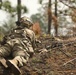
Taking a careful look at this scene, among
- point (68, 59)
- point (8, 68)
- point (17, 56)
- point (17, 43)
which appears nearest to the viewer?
point (8, 68)

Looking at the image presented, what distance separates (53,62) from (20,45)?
0.75m

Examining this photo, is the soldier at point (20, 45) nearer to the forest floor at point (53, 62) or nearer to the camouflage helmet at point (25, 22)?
the camouflage helmet at point (25, 22)

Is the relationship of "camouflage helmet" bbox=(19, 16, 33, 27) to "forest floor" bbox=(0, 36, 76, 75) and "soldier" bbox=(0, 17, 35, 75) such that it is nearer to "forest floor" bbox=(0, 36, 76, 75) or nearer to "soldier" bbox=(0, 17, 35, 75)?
"soldier" bbox=(0, 17, 35, 75)

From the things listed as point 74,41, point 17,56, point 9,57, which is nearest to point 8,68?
point 17,56

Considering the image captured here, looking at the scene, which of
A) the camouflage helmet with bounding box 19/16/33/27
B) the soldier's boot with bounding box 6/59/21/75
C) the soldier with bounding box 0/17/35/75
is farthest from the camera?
the camouflage helmet with bounding box 19/16/33/27

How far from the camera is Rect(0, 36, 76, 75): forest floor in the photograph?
15.4 feet

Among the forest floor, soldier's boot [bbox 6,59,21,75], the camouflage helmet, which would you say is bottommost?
the forest floor

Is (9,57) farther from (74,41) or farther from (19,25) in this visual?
(74,41)

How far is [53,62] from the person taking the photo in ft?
17.6

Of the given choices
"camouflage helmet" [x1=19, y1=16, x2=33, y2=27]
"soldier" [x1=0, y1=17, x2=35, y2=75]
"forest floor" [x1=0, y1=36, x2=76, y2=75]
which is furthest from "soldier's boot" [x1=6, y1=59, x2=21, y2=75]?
"camouflage helmet" [x1=19, y1=16, x2=33, y2=27]

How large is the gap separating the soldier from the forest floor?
16 centimetres

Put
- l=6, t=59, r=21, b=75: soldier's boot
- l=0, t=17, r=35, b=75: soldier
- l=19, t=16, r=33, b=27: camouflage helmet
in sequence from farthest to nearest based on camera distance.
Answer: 1. l=19, t=16, r=33, b=27: camouflage helmet
2. l=0, t=17, r=35, b=75: soldier
3. l=6, t=59, r=21, b=75: soldier's boot

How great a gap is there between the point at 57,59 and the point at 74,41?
1517mm

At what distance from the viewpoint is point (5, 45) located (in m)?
5.09
